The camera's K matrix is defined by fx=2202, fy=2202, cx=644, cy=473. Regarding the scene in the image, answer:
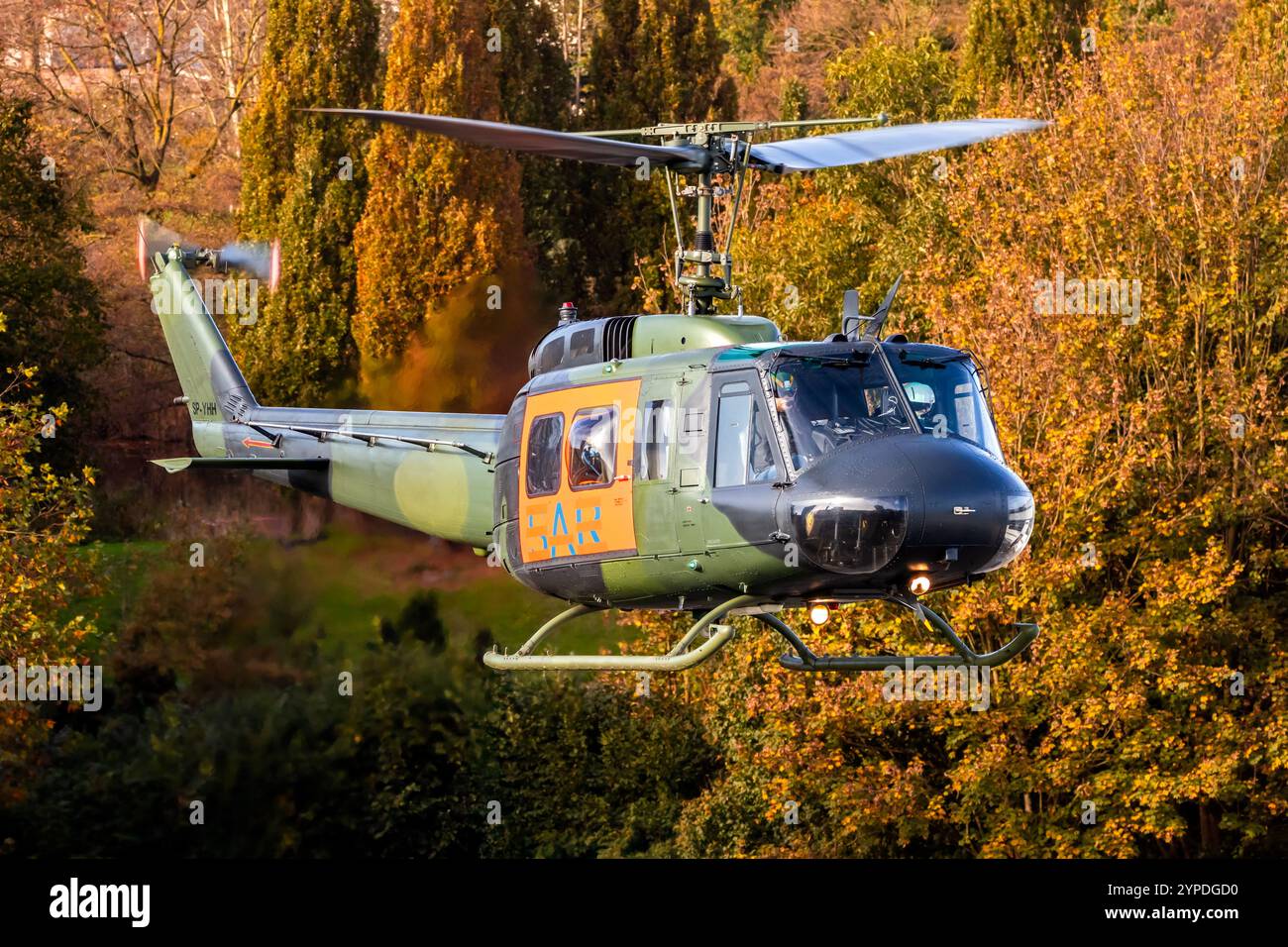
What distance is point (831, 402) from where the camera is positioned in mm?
16094

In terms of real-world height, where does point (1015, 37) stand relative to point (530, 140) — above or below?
above

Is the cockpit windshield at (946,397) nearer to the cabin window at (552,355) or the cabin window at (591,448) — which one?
the cabin window at (591,448)

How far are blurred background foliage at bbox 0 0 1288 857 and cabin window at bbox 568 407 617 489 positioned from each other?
1547cm

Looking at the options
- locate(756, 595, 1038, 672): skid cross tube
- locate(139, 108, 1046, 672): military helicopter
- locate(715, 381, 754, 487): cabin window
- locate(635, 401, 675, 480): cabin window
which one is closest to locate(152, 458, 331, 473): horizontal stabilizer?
locate(139, 108, 1046, 672): military helicopter

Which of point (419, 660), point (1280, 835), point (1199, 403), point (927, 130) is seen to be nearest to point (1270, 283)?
point (1199, 403)

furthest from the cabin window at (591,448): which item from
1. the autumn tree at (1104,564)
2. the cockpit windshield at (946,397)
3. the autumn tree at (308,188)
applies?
the autumn tree at (308,188)

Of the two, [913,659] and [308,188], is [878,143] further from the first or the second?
[308,188]

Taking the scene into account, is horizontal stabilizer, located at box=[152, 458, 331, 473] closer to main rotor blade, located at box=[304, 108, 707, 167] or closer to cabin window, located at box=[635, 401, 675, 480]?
main rotor blade, located at box=[304, 108, 707, 167]

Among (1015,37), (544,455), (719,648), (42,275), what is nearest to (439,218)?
(42,275)

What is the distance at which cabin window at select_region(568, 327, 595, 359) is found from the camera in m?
17.7

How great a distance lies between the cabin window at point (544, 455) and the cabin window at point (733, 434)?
4.91 ft

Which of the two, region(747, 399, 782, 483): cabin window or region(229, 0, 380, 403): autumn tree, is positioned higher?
region(229, 0, 380, 403): autumn tree

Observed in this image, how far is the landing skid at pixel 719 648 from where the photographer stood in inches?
639

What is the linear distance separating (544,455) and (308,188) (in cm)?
2788
